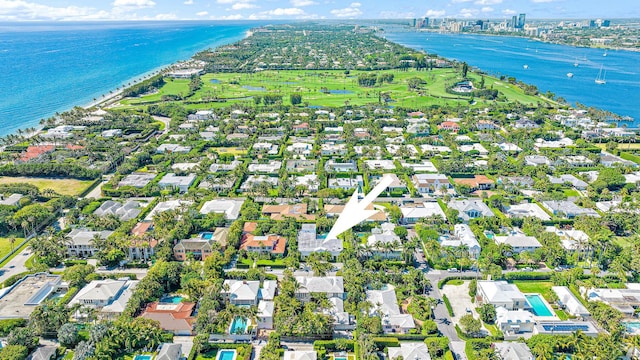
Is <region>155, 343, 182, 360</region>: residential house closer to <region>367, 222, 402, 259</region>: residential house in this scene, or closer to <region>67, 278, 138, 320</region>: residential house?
<region>67, 278, 138, 320</region>: residential house

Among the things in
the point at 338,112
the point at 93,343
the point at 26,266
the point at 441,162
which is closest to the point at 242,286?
the point at 93,343

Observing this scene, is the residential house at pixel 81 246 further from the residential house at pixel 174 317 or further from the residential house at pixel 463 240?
the residential house at pixel 463 240

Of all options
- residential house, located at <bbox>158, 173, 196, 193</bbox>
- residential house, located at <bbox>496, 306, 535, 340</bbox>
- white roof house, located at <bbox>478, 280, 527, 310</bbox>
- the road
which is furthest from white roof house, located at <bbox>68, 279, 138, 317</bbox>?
residential house, located at <bbox>496, 306, 535, 340</bbox>

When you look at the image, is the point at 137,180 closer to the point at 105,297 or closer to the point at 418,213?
the point at 105,297

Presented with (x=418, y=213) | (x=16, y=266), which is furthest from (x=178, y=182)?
(x=418, y=213)

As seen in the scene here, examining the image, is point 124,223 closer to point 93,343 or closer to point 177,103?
point 93,343

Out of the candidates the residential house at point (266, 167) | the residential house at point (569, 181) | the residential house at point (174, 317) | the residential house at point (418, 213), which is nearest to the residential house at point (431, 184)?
the residential house at point (418, 213)
